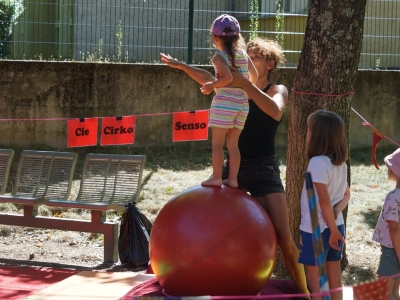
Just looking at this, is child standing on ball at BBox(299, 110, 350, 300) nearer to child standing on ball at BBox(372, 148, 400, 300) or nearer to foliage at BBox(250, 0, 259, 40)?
child standing on ball at BBox(372, 148, 400, 300)

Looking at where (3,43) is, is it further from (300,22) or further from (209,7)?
(300,22)

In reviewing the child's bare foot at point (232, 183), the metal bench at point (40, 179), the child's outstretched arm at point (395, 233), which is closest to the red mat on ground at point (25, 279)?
the metal bench at point (40, 179)

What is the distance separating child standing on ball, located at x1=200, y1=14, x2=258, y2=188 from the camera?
5340 millimetres

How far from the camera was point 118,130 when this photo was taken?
911 centimetres

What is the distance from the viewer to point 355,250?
8195 mm

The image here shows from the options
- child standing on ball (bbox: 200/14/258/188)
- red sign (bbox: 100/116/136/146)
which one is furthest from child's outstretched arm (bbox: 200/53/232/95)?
red sign (bbox: 100/116/136/146)

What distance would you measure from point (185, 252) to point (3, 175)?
4.33 metres

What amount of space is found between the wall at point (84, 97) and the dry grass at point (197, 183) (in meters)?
0.67

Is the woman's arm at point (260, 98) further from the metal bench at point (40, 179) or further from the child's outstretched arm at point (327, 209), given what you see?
the metal bench at point (40, 179)

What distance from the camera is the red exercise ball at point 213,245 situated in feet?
16.2

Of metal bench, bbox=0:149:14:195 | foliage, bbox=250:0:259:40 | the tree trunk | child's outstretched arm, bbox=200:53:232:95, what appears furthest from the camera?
foliage, bbox=250:0:259:40

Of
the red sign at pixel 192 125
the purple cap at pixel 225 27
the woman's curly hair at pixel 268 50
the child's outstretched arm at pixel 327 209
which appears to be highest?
the purple cap at pixel 225 27

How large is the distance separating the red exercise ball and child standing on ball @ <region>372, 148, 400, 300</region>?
929 mm

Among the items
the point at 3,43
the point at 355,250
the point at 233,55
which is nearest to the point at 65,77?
the point at 3,43
